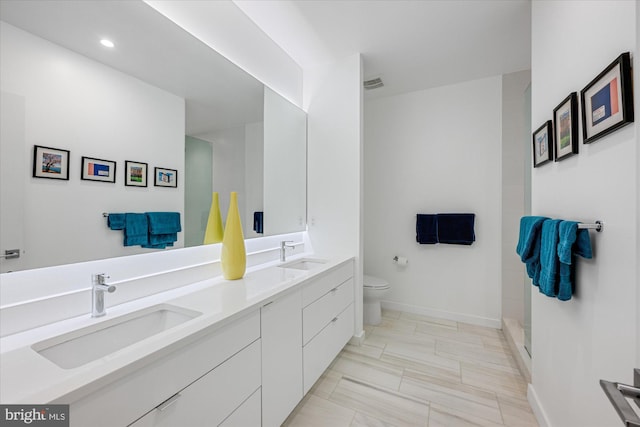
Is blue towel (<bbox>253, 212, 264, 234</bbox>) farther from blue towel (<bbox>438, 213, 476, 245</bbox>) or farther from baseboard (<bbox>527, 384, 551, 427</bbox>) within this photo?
baseboard (<bbox>527, 384, 551, 427</bbox>)

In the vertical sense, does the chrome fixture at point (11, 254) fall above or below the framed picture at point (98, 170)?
below

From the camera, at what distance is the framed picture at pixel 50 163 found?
0.94 meters

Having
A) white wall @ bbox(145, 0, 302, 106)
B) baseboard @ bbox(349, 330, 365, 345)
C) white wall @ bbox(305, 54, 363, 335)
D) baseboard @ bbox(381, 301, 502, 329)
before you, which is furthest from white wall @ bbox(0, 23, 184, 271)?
baseboard @ bbox(381, 301, 502, 329)

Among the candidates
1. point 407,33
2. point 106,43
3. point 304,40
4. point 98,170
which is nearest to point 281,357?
point 98,170

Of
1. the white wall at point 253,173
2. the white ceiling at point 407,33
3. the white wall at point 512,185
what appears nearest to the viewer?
the white ceiling at point 407,33

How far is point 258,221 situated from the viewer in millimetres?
2012

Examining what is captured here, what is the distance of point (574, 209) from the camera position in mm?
1092

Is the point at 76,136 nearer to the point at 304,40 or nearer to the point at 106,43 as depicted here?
the point at 106,43

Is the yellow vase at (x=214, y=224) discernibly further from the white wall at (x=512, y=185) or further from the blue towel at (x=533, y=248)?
the white wall at (x=512, y=185)

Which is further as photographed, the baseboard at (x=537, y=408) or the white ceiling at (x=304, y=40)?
the baseboard at (x=537, y=408)

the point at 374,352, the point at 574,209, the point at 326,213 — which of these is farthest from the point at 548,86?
the point at 374,352

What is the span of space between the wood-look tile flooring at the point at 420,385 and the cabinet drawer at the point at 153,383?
2.87 feet

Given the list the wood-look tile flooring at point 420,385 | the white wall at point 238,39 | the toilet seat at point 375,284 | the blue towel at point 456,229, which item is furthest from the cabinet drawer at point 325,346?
the white wall at point 238,39

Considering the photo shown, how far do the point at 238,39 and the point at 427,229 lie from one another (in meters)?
2.52
